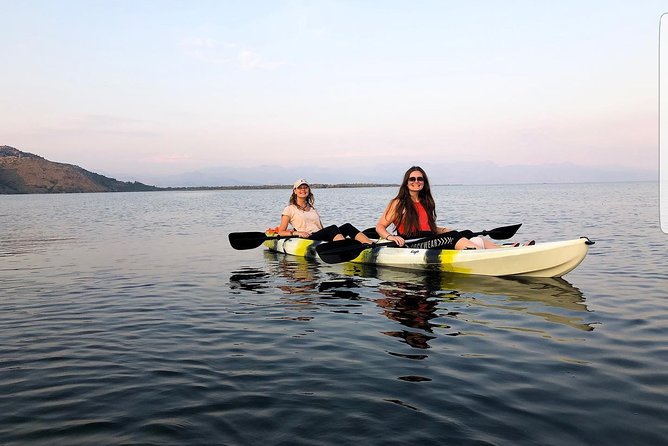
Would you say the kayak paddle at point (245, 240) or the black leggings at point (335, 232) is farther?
the kayak paddle at point (245, 240)

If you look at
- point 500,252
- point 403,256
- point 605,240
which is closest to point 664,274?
point 500,252

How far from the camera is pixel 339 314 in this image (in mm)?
8141

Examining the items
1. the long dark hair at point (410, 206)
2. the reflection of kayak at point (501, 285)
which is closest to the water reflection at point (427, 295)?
the reflection of kayak at point (501, 285)

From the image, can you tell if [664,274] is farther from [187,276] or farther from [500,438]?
[187,276]

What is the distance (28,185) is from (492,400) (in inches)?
8335

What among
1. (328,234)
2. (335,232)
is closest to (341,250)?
(335,232)

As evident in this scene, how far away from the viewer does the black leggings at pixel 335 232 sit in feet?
46.1

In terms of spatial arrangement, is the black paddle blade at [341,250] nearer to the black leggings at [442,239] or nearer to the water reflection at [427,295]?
the water reflection at [427,295]

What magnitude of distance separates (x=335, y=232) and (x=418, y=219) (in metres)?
2.74

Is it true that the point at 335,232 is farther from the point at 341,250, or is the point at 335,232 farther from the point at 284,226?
the point at 284,226

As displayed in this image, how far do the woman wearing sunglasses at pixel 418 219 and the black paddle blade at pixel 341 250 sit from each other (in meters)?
0.76

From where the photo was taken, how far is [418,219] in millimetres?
12289

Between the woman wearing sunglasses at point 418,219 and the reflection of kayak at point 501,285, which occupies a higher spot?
the woman wearing sunglasses at point 418,219

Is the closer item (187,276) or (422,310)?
(422,310)
